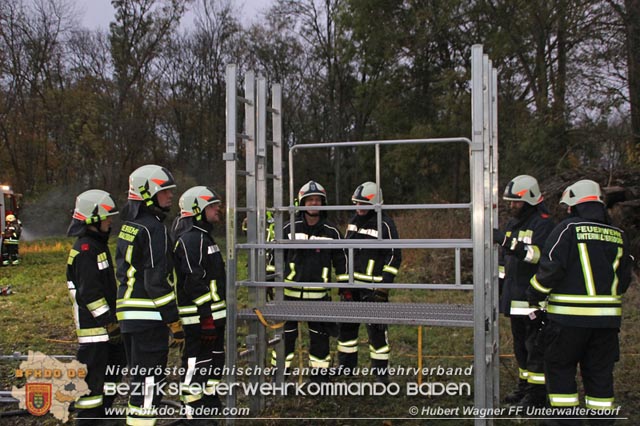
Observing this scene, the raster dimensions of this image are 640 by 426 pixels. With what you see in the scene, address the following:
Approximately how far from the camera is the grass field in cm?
545

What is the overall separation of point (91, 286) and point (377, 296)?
2.86 m

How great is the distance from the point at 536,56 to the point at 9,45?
29.2 metres

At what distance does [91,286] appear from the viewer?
4.69m

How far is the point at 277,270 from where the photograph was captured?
A: 19.3 ft

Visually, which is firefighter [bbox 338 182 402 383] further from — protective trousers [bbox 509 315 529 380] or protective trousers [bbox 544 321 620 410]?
protective trousers [bbox 544 321 620 410]

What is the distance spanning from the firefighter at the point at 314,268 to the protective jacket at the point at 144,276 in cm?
191

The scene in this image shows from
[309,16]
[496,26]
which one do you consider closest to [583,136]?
[496,26]

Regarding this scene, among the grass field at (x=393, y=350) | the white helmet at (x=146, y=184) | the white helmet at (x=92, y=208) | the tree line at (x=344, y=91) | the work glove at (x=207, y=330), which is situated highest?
the tree line at (x=344, y=91)

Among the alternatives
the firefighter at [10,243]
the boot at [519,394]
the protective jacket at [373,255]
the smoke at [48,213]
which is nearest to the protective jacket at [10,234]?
the firefighter at [10,243]

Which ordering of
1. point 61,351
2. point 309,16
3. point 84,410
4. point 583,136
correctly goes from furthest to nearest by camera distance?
point 309,16
point 583,136
point 61,351
point 84,410

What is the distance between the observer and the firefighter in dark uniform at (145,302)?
173 inches

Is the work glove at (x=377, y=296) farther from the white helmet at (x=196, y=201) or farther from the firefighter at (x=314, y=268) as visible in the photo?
the white helmet at (x=196, y=201)

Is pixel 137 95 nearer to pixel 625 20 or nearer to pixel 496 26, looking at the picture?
pixel 496 26

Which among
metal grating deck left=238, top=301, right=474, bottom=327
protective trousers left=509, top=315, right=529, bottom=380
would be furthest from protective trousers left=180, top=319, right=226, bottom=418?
protective trousers left=509, top=315, right=529, bottom=380
